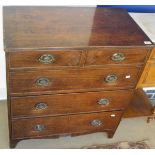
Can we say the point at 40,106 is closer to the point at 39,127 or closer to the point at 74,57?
the point at 39,127

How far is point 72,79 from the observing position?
4.15 ft

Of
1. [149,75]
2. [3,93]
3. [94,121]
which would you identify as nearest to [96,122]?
[94,121]

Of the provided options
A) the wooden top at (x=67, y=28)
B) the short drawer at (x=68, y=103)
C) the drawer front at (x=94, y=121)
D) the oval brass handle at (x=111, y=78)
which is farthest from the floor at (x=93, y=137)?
the wooden top at (x=67, y=28)

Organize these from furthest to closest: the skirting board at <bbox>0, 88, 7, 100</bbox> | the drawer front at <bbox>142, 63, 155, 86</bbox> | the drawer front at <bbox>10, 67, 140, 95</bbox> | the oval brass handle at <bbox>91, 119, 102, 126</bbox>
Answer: the skirting board at <bbox>0, 88, 7, 100</bbox>
the oval brass handle at <bbox>91, 119, 102, 126</bbox>
the drawer front at <bbox>142, 63, 155, 86</bbox>
the drawer front at <bbox>10, 67, 140, 95</bbox>

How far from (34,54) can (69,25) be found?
0.27 metres

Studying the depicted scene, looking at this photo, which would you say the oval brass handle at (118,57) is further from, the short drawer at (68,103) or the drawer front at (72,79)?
the short drawer at (68,103)

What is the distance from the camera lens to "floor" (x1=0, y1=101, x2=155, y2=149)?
1.69m

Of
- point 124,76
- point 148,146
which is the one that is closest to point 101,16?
point 124,76

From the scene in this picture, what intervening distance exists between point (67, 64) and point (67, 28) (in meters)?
0.18

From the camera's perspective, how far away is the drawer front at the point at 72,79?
119 centimetres

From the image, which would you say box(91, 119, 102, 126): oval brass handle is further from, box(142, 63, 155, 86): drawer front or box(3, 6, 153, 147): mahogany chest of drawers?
box(142, 63, 155, 86): drawer front

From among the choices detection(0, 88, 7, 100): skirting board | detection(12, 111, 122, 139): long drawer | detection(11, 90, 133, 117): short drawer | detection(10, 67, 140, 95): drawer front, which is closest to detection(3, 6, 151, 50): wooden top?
detection(10, 67, 140, 95): drawer front

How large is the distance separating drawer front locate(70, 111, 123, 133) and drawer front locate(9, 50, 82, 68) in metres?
0.45

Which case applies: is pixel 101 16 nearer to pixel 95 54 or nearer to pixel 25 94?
pixel 95 54
